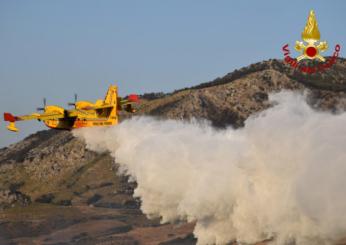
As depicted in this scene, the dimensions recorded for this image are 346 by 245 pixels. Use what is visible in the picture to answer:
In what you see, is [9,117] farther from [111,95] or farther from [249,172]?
[249,172]

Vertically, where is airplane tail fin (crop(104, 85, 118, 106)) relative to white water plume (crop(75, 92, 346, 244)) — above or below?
above

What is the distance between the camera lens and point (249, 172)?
3669 inches

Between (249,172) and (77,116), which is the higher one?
(77,116)

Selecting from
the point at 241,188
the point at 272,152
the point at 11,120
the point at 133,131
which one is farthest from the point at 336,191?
the point at 11,120

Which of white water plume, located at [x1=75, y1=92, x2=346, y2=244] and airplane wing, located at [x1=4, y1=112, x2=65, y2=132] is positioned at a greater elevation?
airplane wing, located at [x1=4, y1=112, x2=65, y2=132]

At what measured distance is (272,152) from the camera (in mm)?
88062

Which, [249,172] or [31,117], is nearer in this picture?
[249,172]

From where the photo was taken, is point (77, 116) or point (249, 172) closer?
point (249, 172)

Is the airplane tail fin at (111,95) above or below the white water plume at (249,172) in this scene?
above

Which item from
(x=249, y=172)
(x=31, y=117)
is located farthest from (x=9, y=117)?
(x=249, y=172)

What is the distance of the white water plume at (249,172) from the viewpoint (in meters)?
78.6

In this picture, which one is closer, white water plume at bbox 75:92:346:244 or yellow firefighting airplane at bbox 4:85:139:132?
white water plume at bbox 75:92:346:244

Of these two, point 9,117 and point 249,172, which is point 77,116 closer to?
point 9,117

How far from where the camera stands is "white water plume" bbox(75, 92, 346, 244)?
7856cm
